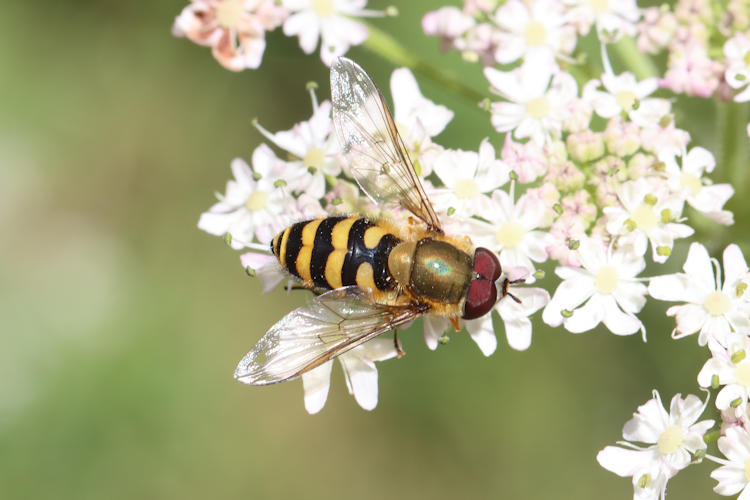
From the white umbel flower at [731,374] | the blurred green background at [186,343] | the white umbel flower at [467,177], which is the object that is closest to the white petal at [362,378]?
the white umbel flower at [467,177]

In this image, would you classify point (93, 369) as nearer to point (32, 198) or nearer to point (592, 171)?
point (32, 198)

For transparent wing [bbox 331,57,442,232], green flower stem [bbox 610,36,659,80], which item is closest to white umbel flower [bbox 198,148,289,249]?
transparent wing [bbox 331,57,442,232]

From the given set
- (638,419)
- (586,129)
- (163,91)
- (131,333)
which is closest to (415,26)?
(163,91)

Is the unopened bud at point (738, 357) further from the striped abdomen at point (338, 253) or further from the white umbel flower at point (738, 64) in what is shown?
the striped abdomen at point (338, 253)

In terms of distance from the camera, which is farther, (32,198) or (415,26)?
(32,198)

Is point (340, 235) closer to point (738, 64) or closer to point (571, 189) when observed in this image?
point (571, 189)

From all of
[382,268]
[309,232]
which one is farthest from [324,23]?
[382,268]

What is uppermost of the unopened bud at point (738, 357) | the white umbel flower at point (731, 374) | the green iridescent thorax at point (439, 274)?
the green iridescent thorax at point (439, 274)

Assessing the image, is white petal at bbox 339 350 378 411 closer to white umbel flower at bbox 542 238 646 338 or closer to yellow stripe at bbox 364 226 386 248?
yellow stripe at bbox 364 226 386 248
